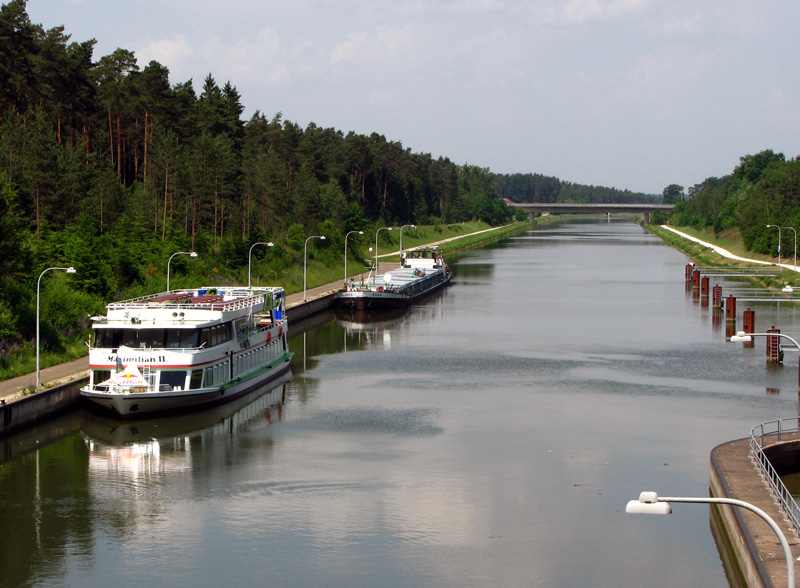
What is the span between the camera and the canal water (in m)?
25.8

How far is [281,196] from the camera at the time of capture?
110250mm

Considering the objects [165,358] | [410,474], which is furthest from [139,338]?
[410,474]

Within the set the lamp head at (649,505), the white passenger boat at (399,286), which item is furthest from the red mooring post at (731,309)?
the lamp head at (649,505)

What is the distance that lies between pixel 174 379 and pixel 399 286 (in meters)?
51.2

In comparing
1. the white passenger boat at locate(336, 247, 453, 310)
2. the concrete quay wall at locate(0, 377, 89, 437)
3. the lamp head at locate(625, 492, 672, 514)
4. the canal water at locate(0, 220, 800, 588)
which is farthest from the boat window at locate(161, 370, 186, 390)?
the white passenger boat at locate(336, 247, 453, 310)

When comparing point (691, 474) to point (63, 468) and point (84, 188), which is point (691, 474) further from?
point (84, 188)

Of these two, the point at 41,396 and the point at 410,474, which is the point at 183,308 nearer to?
the point at 41,396

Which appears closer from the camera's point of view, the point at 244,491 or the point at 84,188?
the point at 244,491

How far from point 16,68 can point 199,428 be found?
4782 cm

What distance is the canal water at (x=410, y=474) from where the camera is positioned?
84.5ft

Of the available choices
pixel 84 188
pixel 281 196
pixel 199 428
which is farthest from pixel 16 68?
pixel 199 428

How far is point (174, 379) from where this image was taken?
41.9m

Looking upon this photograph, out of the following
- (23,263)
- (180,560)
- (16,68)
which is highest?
(16,68)

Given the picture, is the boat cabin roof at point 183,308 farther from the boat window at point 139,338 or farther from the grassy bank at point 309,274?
the grassy bank at point 309,274
